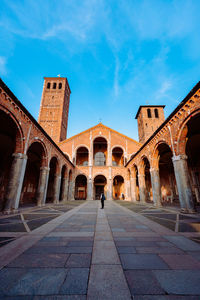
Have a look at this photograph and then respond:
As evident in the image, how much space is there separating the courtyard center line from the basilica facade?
23.6 ft

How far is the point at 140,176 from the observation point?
50.5ft

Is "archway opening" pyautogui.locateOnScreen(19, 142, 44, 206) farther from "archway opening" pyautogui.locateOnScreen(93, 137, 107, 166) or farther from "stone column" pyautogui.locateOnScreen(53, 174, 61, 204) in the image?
"archway opening" pyautogui.locateOnScreen(93, 137, 107, 166)

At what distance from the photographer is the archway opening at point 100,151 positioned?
1016 inches

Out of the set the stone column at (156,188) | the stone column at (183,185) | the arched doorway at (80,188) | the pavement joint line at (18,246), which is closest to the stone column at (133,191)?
the stone column at (156,188)

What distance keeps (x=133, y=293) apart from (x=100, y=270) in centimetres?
62

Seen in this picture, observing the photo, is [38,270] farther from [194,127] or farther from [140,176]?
[140,176]

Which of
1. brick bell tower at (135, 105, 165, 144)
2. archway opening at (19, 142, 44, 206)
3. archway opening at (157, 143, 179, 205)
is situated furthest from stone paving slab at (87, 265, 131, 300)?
brick bell tower at (135, 105, 165, 144)

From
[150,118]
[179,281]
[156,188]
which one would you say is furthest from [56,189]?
[150,118]

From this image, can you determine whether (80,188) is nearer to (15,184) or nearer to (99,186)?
(99,186)

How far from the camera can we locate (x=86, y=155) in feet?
87.4

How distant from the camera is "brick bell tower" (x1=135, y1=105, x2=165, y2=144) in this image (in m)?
27.7

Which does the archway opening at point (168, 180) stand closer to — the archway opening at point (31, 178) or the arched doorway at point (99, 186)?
the arched doorway at point (99, 186)

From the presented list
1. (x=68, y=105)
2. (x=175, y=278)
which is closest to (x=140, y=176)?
(x=175, y=278)

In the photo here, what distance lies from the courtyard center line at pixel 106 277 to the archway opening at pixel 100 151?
23.0m
